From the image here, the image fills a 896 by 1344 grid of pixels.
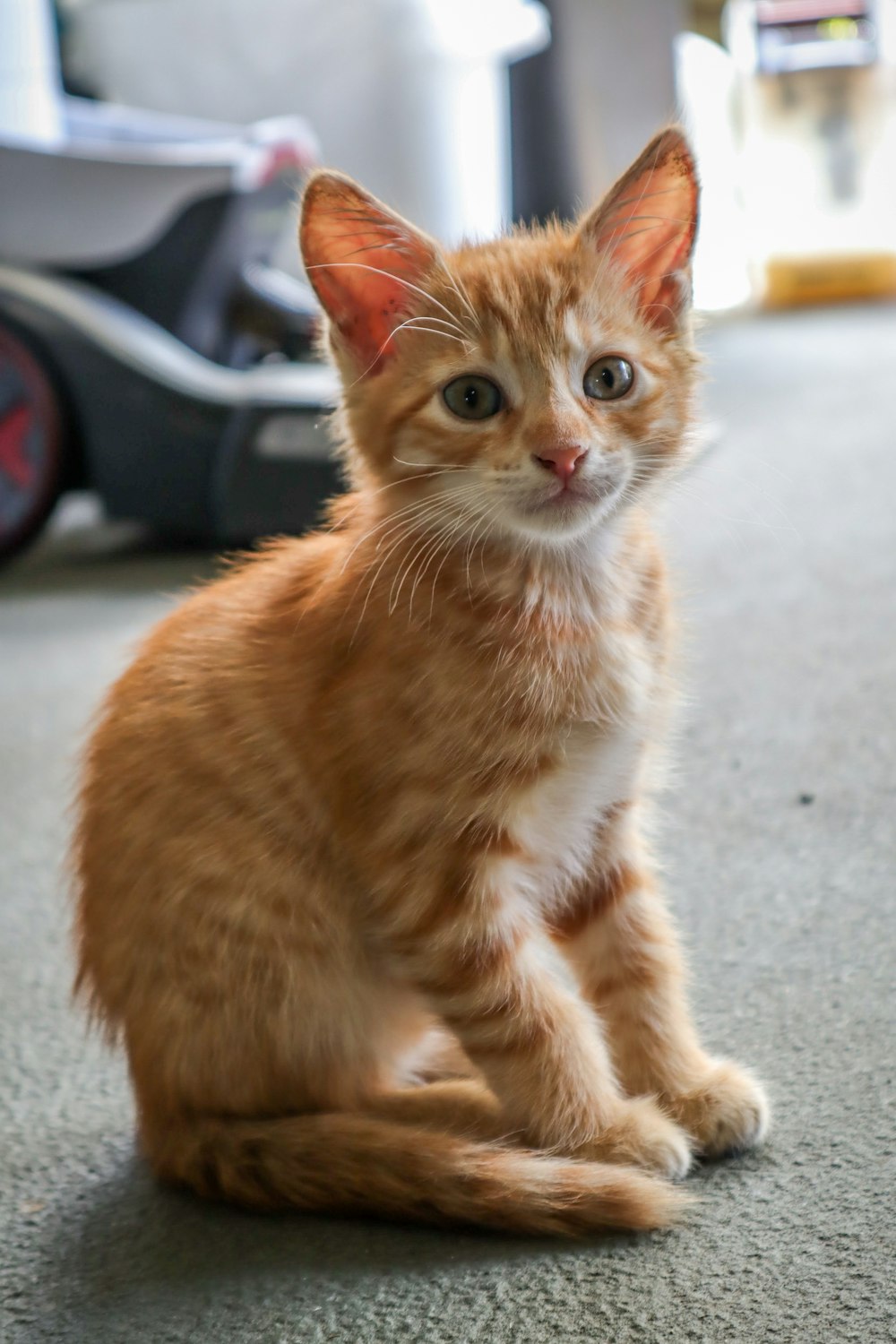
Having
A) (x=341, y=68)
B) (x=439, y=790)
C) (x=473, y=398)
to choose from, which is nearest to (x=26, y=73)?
(x=341, y=68)

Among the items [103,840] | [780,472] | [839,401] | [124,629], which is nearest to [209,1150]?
[103,840]

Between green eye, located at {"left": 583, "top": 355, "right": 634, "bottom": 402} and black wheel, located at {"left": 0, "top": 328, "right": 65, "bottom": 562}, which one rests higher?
green eye, located at {"left": 583, "top": 355, "right": 634, "bottom": 402}

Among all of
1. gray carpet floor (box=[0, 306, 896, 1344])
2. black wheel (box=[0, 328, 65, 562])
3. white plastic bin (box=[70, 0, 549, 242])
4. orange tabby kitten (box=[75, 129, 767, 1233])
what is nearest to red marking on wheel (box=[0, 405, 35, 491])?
black wheel (box=[0, 328, 65, 562])

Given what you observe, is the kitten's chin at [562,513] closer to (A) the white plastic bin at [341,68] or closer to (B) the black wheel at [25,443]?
(B) the black wheel at [25,443]

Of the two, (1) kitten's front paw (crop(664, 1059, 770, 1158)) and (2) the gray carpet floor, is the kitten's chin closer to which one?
(2) the gray carpet floor

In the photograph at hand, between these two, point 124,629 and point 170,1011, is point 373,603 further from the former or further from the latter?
point 124,629

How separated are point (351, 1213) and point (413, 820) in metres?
0.27

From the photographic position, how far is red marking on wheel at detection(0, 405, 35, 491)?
264cm

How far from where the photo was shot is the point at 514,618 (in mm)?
987

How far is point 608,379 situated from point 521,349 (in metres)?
0.07

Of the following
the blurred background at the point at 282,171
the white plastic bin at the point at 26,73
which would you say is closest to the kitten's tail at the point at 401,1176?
the blurred background at the point at 282,171

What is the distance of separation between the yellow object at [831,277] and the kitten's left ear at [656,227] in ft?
16.4

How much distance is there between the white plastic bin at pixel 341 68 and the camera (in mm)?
3775

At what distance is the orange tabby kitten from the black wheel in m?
1.72
